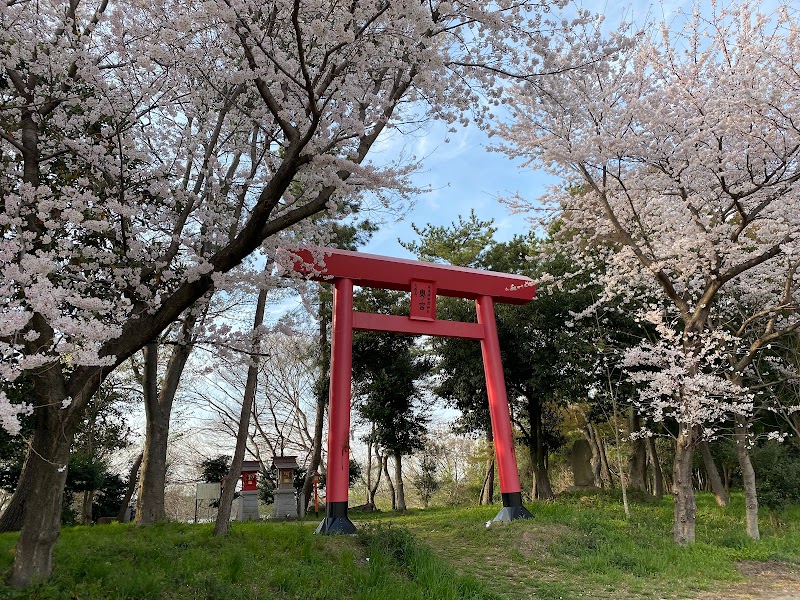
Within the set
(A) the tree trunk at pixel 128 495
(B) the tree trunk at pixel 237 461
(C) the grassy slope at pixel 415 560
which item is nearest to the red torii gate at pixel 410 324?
(C) the grassy slope at pixel 415 560

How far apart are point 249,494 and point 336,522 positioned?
5649 millimetres

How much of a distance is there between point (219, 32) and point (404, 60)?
1.39m

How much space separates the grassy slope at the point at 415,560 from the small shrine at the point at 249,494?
4.57 metres

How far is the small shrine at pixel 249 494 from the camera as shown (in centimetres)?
1149

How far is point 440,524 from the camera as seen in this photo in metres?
9.00

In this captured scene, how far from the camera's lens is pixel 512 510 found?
8039mm

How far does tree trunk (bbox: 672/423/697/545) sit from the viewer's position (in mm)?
7125

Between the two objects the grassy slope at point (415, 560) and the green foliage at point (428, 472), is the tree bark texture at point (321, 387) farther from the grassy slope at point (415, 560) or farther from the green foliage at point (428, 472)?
the grassy slope at point (415, 560)

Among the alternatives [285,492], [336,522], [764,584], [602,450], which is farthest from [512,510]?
[602,450]

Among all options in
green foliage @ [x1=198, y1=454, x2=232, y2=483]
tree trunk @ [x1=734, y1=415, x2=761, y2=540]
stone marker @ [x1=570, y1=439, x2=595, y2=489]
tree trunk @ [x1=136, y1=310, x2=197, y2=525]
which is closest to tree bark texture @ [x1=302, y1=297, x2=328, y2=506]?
green foliage @ [x1=198, y1=454, x2=232, y2=483]

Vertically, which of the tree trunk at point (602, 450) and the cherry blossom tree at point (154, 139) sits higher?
the cherry blossom tree at point (154, 139)

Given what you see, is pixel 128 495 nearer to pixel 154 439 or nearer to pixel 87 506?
pixel 87 506

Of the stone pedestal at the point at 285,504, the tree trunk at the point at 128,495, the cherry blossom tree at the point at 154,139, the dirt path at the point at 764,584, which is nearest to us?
the cherry blossom tree at the point at 154,139

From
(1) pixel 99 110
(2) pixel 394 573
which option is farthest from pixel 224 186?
(2) pixel 394 573
